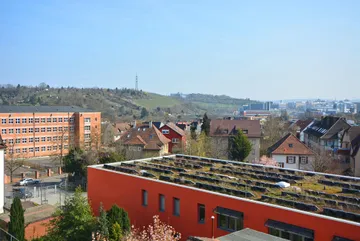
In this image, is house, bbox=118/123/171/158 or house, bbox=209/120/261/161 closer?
house, bbox=118/123/171/158

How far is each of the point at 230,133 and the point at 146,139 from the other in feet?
43.5

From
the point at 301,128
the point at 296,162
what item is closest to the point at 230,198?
the point at 296,162

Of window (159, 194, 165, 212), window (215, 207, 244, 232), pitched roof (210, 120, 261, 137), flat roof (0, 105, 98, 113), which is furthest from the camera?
flat roof (0, 105, 98, 113)

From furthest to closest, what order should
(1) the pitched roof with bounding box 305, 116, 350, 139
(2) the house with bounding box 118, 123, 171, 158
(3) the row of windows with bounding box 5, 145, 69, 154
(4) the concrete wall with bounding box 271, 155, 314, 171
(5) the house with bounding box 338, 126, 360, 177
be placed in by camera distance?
(3) the row of windows with bounding box 5, 145, 69, 154
(1) the pitched roof with bounding box 305, 116, 350, 139
(2) the house with bounding box 118, 123, 171, 158
(4) the concrete wall with bounding box 271, 155, 314, 171
(5) the house with bounding box 338, 126, 360, 177

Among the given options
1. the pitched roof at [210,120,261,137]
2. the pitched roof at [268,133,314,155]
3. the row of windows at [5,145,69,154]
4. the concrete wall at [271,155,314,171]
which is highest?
the pitched roof at [210,120,261,137]

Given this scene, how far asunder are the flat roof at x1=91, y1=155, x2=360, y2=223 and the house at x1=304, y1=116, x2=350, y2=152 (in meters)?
29.8

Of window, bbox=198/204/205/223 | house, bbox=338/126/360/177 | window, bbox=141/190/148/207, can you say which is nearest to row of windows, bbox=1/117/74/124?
window, bbox=141/190/148/207

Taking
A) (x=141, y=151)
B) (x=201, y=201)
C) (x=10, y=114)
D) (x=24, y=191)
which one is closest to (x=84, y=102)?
(x=10, y=114)

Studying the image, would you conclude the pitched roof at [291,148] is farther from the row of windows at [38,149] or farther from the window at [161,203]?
the row of windows at [38,149]

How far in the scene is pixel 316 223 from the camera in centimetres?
1355

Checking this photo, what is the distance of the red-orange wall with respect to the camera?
44.3 feet

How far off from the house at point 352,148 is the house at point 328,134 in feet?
10.7

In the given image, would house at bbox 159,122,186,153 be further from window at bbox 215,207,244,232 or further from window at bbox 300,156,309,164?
window at bbox 215,207,244,232

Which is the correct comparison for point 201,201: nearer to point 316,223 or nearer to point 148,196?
point 148,196
